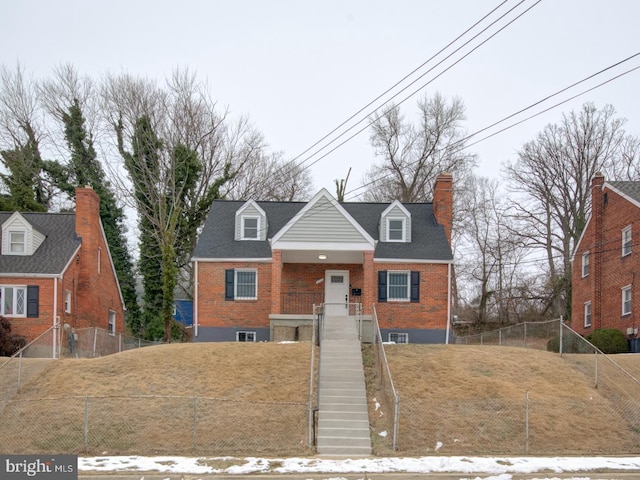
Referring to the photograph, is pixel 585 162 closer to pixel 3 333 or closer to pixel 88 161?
pixel 88 161

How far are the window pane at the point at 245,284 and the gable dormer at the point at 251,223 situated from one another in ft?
6.32

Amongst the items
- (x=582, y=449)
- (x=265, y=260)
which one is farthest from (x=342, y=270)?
(x=582, y=449)

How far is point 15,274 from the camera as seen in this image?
Answer: 33.7 metres

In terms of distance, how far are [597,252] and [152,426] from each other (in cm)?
2436

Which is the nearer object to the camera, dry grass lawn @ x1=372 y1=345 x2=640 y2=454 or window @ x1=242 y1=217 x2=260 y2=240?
dry grass lawn @ x1=372 y1=345 x2=640 y2=454

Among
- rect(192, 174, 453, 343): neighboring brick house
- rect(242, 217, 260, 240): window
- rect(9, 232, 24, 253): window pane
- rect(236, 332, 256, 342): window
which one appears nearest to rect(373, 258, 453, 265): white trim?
rect(192, 174, 453, 343): neighboring brick house

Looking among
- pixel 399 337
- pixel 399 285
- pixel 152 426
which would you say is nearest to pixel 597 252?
pixel 399 285

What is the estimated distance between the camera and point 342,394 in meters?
23.7

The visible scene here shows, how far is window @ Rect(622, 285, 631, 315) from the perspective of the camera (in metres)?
34.2

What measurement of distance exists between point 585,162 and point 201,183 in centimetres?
2490

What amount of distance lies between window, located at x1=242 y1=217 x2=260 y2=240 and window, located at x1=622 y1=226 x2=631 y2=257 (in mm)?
16330

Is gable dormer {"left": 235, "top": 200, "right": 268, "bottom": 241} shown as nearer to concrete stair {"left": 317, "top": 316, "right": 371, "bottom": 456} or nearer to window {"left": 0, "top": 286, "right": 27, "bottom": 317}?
concrete stair {"left": 317, "top": 316, "right": 371, "bottom": 456}

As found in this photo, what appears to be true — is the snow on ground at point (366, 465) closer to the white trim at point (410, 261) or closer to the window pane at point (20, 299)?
the white trim at point (410, 261)

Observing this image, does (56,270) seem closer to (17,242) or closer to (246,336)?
(17,242)
